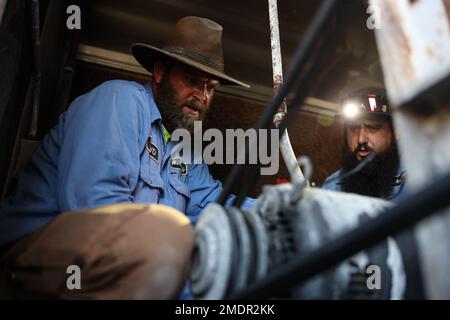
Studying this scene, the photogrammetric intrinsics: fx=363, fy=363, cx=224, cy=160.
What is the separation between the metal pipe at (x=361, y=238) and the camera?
458 mm

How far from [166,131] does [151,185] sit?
23.7 inches

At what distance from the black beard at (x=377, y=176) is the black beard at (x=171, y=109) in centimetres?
130

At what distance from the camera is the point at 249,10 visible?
274 centimetres

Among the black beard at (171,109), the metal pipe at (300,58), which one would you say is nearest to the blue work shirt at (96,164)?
the black beard at (171,109)

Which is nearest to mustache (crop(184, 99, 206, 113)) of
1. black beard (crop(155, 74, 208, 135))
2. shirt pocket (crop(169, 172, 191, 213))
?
black beard (crop(155, 74, 208, 135))

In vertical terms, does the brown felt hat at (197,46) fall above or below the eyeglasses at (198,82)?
above

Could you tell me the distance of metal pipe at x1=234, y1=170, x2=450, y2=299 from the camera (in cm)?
46

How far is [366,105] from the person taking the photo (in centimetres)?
282

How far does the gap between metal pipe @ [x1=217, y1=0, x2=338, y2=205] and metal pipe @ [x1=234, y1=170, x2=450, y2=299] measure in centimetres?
36

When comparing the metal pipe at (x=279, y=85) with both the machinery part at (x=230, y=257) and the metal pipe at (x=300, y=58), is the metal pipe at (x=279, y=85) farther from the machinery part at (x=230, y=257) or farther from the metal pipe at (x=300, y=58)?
the machinery part at (x=230, y=257)

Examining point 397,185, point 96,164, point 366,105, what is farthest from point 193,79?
point 397,185

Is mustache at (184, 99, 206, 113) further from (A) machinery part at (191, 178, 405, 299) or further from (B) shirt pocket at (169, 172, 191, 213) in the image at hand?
(A) machinery part at (191, 178, 405, 299)

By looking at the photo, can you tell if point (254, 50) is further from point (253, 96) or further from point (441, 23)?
point (441, 23)

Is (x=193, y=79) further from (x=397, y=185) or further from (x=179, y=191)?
(x=397, y=185)
